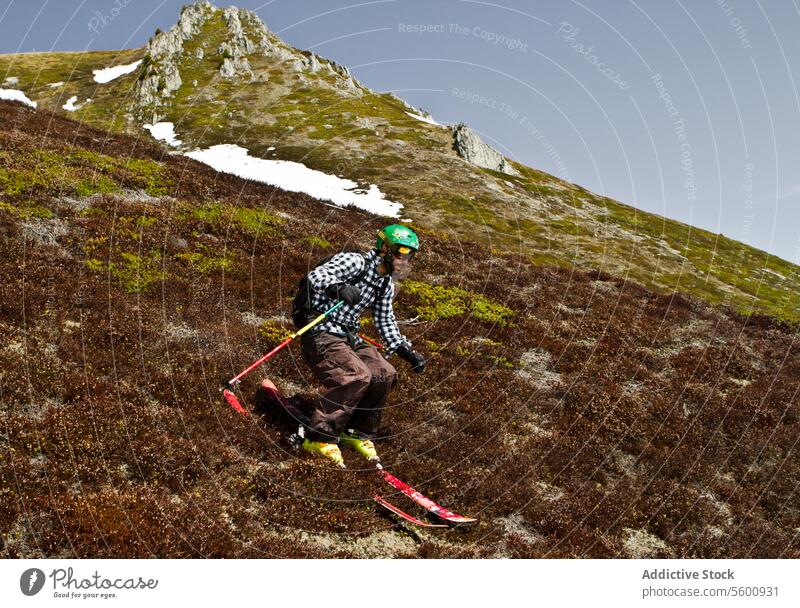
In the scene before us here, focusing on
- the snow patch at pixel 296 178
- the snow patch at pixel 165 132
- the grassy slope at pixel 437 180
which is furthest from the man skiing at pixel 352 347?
the snow patch at pixel 165 132

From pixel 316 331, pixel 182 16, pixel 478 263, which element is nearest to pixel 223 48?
pixel 182 16

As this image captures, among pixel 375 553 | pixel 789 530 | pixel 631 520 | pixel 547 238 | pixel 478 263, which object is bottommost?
pixel 375 553

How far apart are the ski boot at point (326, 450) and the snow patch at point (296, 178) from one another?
Result: 31.6 m

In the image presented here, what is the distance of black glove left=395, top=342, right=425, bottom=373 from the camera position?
31.3 ft

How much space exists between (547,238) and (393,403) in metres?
34.1

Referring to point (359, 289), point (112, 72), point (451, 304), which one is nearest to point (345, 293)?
point (359, 289)

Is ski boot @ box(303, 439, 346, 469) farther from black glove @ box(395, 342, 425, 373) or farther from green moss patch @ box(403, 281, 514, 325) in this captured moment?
green moss patch @ box(403, 281, 514, 325)

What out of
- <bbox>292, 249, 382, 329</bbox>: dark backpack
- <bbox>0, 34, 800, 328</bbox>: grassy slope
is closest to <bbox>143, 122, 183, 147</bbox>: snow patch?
<bbox>0, 34, 800, 328</bbox>: grassy slope

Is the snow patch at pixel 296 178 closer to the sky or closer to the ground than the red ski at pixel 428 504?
closer to the sky

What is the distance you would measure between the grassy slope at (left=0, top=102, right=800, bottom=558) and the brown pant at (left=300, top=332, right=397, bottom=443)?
0.82 meters

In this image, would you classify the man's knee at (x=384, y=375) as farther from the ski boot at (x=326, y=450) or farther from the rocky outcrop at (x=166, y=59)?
the rocky outcrop at (x=166, y=59)

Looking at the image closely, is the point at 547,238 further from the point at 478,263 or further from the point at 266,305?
the point at 266,305

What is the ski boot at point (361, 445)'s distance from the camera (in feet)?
30.4

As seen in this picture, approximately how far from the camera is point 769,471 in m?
11.9
